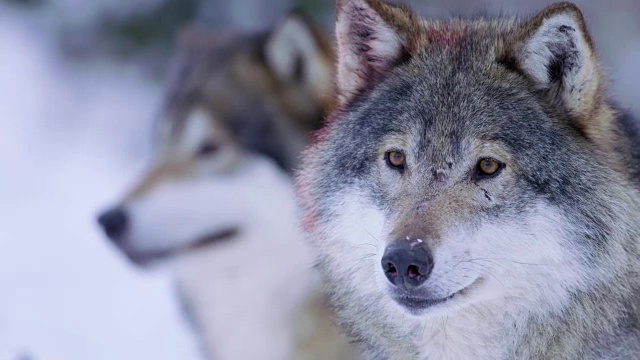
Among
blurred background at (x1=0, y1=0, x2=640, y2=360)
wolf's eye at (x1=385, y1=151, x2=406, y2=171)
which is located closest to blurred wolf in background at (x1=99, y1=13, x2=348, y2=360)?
blurred background at (x1=0, y1=0, x2=640, y2=360)

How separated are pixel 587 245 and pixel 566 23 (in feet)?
2.01

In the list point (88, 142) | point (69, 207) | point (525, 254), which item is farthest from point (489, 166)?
point (88, 142)

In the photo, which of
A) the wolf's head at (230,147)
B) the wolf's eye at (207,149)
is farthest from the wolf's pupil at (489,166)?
the wolf's eye at (207,149)

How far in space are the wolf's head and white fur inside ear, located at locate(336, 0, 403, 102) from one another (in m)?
1.26

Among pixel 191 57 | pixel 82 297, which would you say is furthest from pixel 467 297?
pixel 82 297

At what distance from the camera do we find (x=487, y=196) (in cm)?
244

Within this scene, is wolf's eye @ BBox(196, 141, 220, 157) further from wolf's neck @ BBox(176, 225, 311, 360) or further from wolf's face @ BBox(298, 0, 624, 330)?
wolf's face @ BBox(298, 0, 624, 330)

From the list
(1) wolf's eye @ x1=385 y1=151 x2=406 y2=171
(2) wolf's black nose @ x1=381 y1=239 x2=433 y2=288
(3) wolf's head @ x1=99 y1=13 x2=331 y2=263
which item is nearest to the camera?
(2) wolf's black nose @ x1=381 y1=239 x2=433 y2=288

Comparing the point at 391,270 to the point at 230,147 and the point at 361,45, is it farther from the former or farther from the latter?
the point at 230,147

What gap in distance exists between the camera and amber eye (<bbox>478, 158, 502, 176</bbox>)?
2463mm

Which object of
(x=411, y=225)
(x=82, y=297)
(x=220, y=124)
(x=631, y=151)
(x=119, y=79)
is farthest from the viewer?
(x=119, y=79)

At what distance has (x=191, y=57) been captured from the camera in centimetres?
457

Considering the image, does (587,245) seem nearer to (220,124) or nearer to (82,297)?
(220,124)

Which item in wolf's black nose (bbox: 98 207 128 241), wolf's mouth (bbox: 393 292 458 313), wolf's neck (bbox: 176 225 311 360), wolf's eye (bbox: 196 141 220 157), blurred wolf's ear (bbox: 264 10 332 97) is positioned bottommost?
wolf's neck (bbox: 176 225 311 360)
